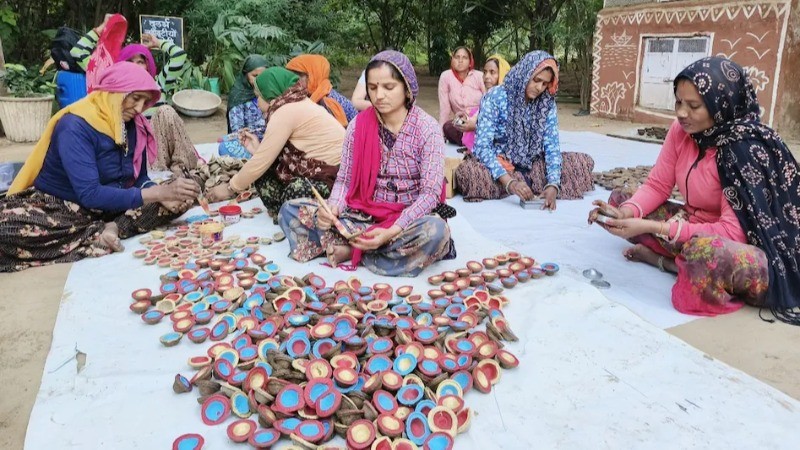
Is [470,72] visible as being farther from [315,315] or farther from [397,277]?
[315,315]

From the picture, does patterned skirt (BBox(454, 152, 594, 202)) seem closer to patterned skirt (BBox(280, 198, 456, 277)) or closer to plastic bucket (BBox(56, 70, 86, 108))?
patterned skirt (BBox(280, 198, 456, 277))

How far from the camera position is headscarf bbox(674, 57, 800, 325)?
2.19m

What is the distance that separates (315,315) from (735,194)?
1.73 meters

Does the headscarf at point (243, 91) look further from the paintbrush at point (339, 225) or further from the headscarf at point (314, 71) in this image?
the paintbrush at point (339, 225)

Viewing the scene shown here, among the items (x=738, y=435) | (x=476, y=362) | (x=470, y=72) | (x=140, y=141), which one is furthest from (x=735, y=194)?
(x=470, y=72)

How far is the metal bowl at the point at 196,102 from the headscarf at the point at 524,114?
4.93 metres

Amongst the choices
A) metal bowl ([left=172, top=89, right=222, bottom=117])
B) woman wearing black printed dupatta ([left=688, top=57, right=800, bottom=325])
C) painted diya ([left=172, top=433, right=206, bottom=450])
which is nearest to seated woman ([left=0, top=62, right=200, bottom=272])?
painted diya ([left=172, top=433, right=206, bottom=450])

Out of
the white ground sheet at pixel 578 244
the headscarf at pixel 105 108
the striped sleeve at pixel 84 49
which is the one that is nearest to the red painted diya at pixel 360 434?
the white ground sheet at pixel 578 244

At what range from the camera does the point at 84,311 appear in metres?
2.24

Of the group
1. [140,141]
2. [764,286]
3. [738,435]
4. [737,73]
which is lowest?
[738,435]

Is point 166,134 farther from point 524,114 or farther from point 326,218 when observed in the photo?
point 524,114

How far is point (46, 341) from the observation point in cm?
213

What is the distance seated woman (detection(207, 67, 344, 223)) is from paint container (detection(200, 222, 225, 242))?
27cm

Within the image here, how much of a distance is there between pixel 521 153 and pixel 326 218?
1751 mm
